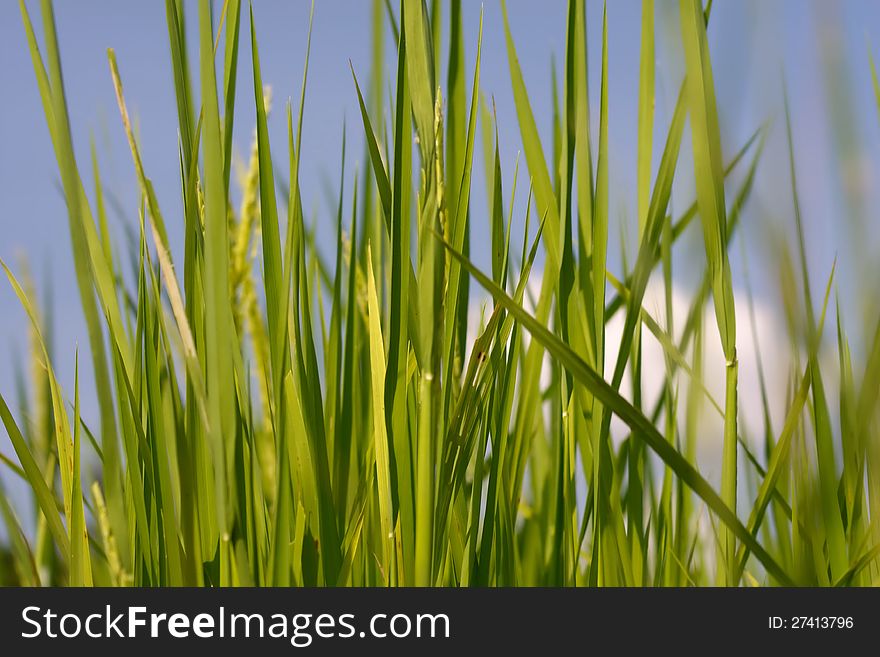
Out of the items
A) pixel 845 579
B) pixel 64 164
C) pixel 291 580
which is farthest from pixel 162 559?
pixel 845 579

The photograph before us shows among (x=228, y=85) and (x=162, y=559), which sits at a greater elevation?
(x=228, y=85)

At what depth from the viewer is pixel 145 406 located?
0.42 metres

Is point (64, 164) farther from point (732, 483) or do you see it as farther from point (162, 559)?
point (732, 483)

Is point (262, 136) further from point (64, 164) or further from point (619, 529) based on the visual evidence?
point (619, 529)

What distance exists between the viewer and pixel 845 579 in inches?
13.5

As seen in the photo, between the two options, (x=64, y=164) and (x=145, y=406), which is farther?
(x=145, y=406)

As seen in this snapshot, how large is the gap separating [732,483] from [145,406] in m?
0.31

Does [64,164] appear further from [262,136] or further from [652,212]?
[652,212]

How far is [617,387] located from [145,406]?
10.3 inches

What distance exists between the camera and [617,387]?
0.37m

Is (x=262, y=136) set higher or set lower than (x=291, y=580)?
higher

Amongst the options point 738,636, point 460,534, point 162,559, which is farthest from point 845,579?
point 162,559

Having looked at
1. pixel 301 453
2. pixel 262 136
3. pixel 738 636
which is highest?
pixel 262 136

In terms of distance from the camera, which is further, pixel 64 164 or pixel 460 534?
pixel 460 534
